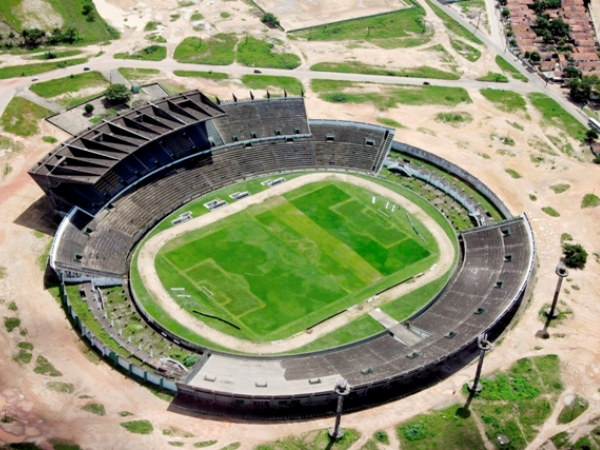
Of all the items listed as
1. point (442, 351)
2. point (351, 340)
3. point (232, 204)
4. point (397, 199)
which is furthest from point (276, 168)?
point (442, 351)

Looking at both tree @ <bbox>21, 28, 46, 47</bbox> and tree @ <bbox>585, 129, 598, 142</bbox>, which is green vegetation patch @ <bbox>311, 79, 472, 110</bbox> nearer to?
tree @ <bbox>585, 129, 598, 142</bbox>

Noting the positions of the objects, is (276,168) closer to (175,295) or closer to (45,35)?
(175,295)

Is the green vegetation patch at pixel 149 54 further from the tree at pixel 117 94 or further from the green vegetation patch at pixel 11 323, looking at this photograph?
the green vegetation patch at pixel 11 323

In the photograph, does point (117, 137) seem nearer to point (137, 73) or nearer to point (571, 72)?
point (137, 73)

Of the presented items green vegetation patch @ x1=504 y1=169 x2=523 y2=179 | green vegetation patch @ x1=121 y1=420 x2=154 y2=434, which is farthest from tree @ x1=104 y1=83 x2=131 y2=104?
green vegetation patch @ x1=121 y1=420 x2=154 y2=434

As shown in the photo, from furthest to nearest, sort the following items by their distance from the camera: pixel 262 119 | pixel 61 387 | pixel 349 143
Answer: pixel 262 119 < pixel 349 143 < pixel 61 387

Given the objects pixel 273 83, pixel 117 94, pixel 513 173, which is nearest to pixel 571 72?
pixel 513 173
